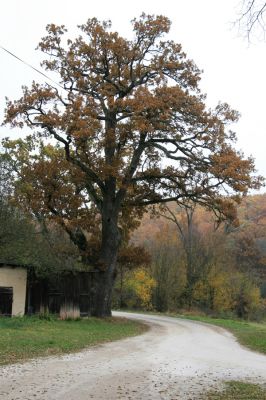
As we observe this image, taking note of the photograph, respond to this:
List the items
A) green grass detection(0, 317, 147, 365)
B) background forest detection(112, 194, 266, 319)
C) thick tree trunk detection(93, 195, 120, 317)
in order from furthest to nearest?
background forest detection(112, 194, 266, 319) → thick tree trunk detection(93, 195, 120, 317) → green grass detection(0, 317, 147, 365)

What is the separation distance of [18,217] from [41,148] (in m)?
14.0

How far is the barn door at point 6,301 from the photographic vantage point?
23.5 m

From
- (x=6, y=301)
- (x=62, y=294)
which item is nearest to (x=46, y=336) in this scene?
(x=6, y=301)

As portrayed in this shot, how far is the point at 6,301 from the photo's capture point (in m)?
23.6

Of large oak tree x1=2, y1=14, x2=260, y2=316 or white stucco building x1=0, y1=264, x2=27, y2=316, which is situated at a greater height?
large oak tree x1=2, y1=14, x2=260, y2=316

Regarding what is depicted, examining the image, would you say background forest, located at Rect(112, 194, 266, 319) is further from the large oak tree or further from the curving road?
the curving road

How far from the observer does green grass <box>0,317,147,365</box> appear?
42.3 feet

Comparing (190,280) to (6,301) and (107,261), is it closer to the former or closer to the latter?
(107,261)

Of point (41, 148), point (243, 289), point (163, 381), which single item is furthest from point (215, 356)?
point (243, 289)

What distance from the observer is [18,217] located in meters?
26.1

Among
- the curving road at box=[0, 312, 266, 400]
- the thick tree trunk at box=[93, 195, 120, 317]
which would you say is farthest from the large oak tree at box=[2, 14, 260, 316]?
the curving road at box=[0, 312, 266, 400]

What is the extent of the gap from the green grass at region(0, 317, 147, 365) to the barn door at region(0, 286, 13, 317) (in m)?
1.67

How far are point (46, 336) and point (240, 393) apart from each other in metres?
9.13

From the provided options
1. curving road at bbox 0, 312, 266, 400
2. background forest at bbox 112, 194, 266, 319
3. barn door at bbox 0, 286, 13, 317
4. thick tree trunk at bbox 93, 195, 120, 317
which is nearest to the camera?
curving road at bbox 0, 312, 266, 400
